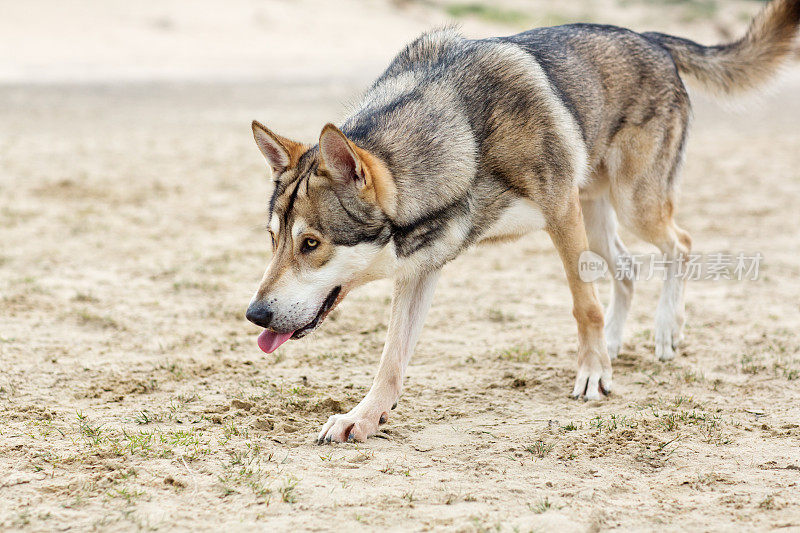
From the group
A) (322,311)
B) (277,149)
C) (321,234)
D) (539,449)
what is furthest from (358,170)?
(539,449)

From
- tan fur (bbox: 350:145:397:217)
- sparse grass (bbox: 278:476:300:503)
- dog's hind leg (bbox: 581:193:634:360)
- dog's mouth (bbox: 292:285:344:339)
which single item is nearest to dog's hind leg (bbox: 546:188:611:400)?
dog's hind leg (bbox: 581:193:634:360)

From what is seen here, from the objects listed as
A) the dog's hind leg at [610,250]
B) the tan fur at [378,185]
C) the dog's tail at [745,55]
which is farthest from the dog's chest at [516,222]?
the dog's tail at [745,55]

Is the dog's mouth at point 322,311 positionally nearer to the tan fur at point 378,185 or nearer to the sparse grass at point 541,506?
the tan fur at point 378,185

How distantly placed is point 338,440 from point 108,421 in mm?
1159

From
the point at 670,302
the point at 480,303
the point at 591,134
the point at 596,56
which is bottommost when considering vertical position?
the point at 480,303

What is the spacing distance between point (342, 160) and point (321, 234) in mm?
346

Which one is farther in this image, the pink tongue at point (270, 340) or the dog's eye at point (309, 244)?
the pink tongue at point (270, 340)

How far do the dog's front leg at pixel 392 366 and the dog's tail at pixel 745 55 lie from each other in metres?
2.72

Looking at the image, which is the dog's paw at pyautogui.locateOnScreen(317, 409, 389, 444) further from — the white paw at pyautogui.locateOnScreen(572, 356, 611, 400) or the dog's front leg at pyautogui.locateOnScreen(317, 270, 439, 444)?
the white paw at pyautogui.locateOnScreen(572, 356, 611, 400)

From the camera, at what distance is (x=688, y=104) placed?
5492 millimetres

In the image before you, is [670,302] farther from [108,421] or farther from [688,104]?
[108,421]

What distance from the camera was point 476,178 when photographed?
4172 millimetres

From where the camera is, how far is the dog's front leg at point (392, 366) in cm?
395

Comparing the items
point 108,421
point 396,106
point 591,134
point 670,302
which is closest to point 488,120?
Result: point 396,106
